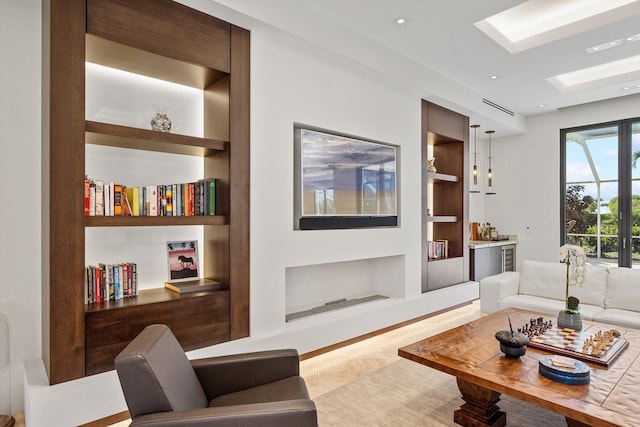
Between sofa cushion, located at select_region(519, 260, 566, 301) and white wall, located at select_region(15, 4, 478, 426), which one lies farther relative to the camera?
sofa cushion, located at select_region(519, 260, 566, 301)

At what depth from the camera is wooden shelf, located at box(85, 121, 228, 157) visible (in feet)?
7.72

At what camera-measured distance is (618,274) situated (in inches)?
144

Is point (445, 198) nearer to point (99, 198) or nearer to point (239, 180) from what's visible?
point (239, 180)

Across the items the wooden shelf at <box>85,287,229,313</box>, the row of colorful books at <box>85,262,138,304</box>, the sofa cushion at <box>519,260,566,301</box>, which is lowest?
the sofa cushion at <box>519,260,566,301</box>

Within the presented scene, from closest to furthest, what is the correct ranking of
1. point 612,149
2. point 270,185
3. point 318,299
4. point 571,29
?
point 270,185 < point 571,29 < point 318,299 < point 612,149

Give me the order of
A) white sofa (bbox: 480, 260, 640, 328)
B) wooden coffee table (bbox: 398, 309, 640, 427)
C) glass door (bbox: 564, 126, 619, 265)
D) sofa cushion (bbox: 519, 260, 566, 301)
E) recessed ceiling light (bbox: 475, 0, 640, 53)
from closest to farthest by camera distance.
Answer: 1. wooden coffee table (bbox: 398, 309, 640, 427)
2. recessed ceiling light (bbox: 475, 0, 640, 53)
3. white sofa (bbox: 480, 260, 640, 328)
4. sofa cushion (bbox: 519, 260, 566, 301)
5. glass door (bbox: 564, 126, 619, 265)

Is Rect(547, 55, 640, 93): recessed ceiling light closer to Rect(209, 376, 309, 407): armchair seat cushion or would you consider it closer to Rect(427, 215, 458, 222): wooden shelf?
Rect(427, 215, 458, 222): wooden shelf

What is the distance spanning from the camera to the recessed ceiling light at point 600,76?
4.75m

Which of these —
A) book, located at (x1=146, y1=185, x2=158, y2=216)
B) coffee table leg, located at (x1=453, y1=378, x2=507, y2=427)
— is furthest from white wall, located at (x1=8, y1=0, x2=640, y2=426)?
coffee table leg, located at (x1=453, y1=378, x2=507, y2=427)

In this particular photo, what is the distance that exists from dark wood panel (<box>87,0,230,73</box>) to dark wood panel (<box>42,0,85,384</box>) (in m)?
0.14

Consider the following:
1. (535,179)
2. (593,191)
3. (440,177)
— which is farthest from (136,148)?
(593,191)

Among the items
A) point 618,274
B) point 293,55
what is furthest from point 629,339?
point 293,55

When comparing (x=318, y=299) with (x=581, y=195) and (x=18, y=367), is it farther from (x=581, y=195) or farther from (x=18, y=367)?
(x=581, y=195)

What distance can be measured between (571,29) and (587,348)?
9.92 ft
